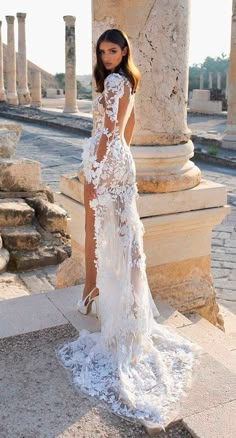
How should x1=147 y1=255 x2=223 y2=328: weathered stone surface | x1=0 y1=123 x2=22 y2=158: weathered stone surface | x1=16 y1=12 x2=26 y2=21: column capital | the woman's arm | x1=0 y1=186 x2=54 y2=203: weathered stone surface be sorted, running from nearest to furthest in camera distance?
the woman's arm → x1=147 y1=255 x2=223 y2=328: weathered stone surface → x1=0 y1=186 x2=54 y2=203: weathered stone surface → x1=0 y1=123 x2=22 y2=158: weathered stone surface → x1=16 y1=12 x2=26 y2=21: column capital

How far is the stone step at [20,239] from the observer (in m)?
5.55

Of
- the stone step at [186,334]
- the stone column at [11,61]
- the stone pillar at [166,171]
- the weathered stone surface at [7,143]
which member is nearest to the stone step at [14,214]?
the weathered stone surface at [7,143]

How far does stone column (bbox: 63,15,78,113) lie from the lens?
2322 cm

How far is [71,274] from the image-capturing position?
3.85 m

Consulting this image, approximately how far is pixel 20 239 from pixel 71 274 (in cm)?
185

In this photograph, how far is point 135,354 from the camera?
2658 mm

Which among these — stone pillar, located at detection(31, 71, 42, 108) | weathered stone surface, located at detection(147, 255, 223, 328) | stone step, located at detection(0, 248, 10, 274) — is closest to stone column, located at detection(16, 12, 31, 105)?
stone pillar, located at detection(31, 71, 42, 108)

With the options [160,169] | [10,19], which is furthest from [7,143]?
[10,19]

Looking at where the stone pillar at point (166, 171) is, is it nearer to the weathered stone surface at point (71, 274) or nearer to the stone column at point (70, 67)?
the weathered stone surface at point (71, 274)

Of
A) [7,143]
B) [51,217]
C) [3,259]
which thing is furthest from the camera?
[7,143]

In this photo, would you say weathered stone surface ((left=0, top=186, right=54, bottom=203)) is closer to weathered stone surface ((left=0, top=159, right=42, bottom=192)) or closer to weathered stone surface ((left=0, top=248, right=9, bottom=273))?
weathered stone surface ((left=0, top=159, right=42, bottom=192))

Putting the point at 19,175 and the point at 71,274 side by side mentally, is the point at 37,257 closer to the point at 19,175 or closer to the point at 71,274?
the point at 19,175

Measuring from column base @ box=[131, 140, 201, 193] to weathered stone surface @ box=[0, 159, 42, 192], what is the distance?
3186 millimetres

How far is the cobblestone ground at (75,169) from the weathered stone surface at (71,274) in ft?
4.68
